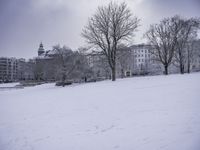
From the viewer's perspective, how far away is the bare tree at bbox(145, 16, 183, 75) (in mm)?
41438

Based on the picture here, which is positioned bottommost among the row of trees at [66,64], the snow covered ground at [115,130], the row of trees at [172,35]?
the snow covered ground at [115,130]

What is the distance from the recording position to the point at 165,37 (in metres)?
42.9

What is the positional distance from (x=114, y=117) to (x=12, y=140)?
4.94 meters

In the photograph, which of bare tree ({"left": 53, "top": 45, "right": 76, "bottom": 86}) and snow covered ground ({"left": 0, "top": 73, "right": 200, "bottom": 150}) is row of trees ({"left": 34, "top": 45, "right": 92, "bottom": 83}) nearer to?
bare tree ({"left": 53, "top": 45, "right": 76, "bottom": 86})

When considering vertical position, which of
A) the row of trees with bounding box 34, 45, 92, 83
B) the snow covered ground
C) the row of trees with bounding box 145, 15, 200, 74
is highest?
the row of trees with bounding box 145, 15, 200, 74

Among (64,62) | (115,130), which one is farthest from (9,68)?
(115,130)

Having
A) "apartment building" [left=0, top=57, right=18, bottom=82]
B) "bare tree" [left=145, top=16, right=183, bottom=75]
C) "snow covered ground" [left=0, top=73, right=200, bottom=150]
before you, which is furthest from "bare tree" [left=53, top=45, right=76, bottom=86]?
"apartment building" [left=0, top=57, right=18, bottom=82]

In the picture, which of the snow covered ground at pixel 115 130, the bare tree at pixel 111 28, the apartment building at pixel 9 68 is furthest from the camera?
the apartment building at pixel 9 68

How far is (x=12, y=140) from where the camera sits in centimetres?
850

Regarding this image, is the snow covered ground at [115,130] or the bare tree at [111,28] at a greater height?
the bare tree at [111,28]

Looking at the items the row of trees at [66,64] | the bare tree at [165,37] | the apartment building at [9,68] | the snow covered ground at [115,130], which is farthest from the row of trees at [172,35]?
the apartment building at [9,68]

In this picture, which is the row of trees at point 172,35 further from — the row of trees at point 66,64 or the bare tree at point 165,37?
the row of trees at point 66,64

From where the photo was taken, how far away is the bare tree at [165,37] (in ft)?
136

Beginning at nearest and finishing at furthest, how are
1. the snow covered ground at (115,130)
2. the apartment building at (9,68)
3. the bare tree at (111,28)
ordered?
1. the snow covered ground at (115,130)
2. the bare tree at (111,28)
3. the apartment building at (9,68)
